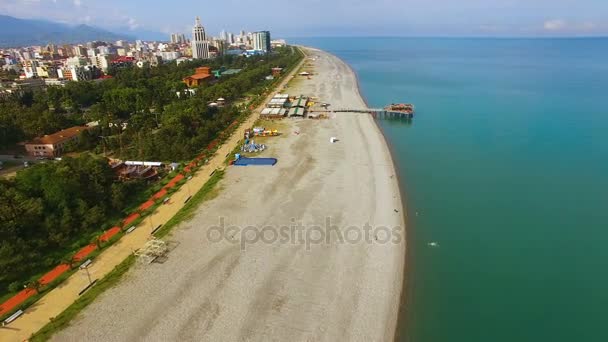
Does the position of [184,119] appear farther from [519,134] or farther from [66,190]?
[519,134]

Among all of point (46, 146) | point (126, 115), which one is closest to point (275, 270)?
point (46, 146)

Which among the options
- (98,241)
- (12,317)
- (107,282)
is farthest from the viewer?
(98,241)

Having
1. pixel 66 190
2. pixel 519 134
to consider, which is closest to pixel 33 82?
pixel 66 190

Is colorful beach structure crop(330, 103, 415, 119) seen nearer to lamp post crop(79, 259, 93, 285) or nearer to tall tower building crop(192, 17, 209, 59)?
lamp post crop(79, 259, 93, 285)

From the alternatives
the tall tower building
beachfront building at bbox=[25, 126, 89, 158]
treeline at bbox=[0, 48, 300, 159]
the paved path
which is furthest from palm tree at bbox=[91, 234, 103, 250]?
the tall tower building

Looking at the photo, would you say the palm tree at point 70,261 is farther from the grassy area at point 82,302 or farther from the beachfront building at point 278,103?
the beachfront building at point 278,103

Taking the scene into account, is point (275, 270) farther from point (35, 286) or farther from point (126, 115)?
point (126, 115)

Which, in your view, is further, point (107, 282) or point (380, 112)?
point (380, 112)
